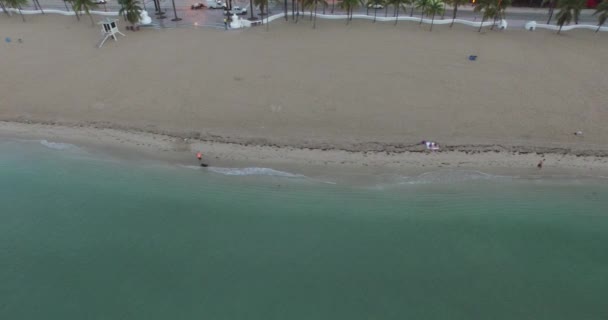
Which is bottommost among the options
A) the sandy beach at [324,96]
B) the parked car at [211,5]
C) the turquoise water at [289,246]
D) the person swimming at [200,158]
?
the turquoise water at [289,246]

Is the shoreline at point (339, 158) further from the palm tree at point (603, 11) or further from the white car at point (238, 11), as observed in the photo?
the white car at point (238, 11)

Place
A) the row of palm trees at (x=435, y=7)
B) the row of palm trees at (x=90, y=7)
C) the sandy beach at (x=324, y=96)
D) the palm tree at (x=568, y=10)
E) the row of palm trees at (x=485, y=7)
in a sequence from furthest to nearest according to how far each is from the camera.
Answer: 1. the row of palm trees at (x=90, y=7)
2. the row of palm trees at (x=435, y=7)
3. the row of palm trees at (x=485, y=7)
4. the palm tree at (x=568, y=10)
5. the sandy beach at (x=324, y=96)

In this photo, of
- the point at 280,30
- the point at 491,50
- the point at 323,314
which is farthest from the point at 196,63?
the point at 491,50

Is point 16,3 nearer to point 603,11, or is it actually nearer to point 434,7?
point 434,7

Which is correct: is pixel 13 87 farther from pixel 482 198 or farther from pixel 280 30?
pixel 482 198

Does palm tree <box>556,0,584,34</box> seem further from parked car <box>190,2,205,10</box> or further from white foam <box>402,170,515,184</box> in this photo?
parked car <box>190,2,205,10</box>

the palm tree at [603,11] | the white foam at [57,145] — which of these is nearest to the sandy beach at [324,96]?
the white foam at [57,145]
